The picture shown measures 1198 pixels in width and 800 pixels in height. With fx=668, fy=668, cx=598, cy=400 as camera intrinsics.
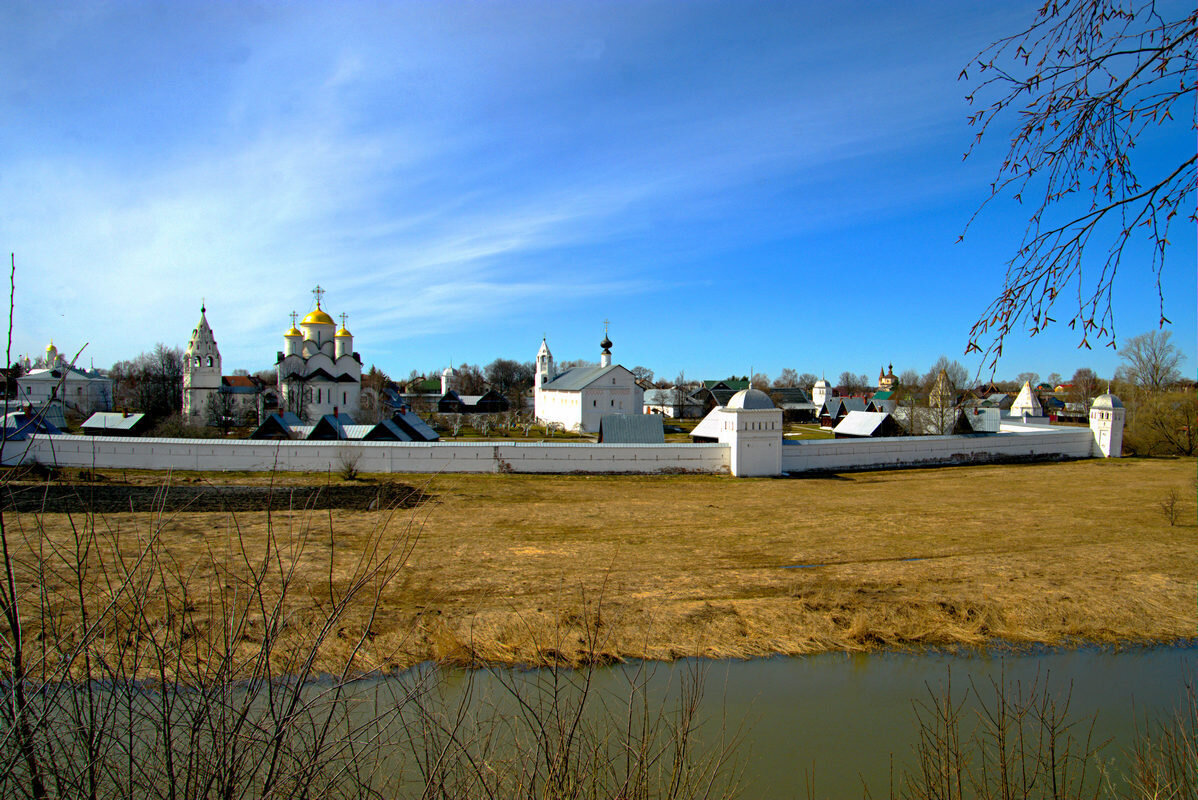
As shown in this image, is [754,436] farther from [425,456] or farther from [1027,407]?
[1027,407]

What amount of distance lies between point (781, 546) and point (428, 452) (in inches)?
467

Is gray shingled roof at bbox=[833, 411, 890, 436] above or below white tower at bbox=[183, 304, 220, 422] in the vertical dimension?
below

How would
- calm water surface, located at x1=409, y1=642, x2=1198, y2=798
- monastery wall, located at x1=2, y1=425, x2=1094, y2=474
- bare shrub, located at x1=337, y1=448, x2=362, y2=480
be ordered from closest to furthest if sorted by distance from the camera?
calm water surface, located at x1=409, y1=642, x2=1198, y2=798 < bare shrub, located at x1=337, y1=448, x2=362, y2=480 < monastery wall, located at x1=2, y1=425, x2=1094, y2=474

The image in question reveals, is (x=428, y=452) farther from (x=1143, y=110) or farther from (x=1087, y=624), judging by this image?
(x=1143, y=110)

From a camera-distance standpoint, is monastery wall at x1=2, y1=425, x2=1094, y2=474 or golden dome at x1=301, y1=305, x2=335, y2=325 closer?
monastery wall at x1=2, y1=425, x2=1094, y2=474

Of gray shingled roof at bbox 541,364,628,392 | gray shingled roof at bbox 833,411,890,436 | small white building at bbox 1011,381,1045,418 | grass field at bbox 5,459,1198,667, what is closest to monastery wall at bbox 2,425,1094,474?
grass field at bbox 5,459,1198,667

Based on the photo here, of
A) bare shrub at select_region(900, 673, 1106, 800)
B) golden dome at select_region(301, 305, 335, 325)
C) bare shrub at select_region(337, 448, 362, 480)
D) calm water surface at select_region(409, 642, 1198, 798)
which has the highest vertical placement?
golden dome at select_region(301, 305, 335, 325)

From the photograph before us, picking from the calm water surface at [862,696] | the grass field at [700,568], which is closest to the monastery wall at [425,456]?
the grass field at [700,568]

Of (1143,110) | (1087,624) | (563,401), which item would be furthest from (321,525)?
(563,401)

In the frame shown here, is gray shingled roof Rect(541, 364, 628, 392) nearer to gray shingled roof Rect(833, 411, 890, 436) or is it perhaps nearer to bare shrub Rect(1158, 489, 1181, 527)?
gray shingled roof Rect(833, 411, 890, 436)

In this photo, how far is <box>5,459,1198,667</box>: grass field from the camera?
Answer: 7.70 metres

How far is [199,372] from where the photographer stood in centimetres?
3319

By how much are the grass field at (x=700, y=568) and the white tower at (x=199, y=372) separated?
16.2 metres

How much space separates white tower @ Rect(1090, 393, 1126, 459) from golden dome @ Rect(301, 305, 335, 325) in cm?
3751
